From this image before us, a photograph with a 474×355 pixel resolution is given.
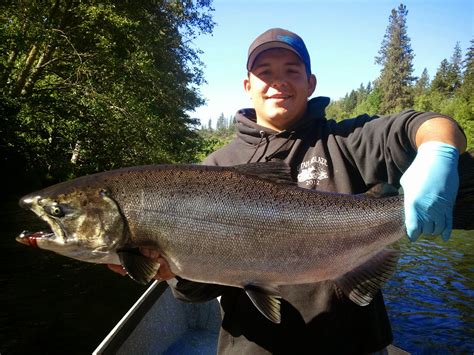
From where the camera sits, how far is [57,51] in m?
18.6

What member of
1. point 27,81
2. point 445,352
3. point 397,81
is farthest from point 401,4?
point 445,352

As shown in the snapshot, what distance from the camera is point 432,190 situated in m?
2.63

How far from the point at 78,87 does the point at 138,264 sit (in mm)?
15970

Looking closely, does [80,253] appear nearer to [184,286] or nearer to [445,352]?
[184,286]

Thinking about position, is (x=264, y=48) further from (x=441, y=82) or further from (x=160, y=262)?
(x=441, y=82)

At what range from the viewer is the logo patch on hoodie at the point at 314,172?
10.1 feet

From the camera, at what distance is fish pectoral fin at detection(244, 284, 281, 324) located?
104 inches

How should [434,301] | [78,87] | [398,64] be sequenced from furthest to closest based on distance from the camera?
Result: [398,64] < [78,87] < [434,301]

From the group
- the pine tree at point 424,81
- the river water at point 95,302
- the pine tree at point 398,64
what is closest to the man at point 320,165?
the river water at point 95,302

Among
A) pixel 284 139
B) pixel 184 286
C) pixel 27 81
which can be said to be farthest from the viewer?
pixel 27 81

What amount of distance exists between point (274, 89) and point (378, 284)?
1.76 metres

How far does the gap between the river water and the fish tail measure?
699cm

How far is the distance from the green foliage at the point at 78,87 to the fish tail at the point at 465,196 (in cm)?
1536

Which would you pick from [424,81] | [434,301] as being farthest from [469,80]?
[434,301]
